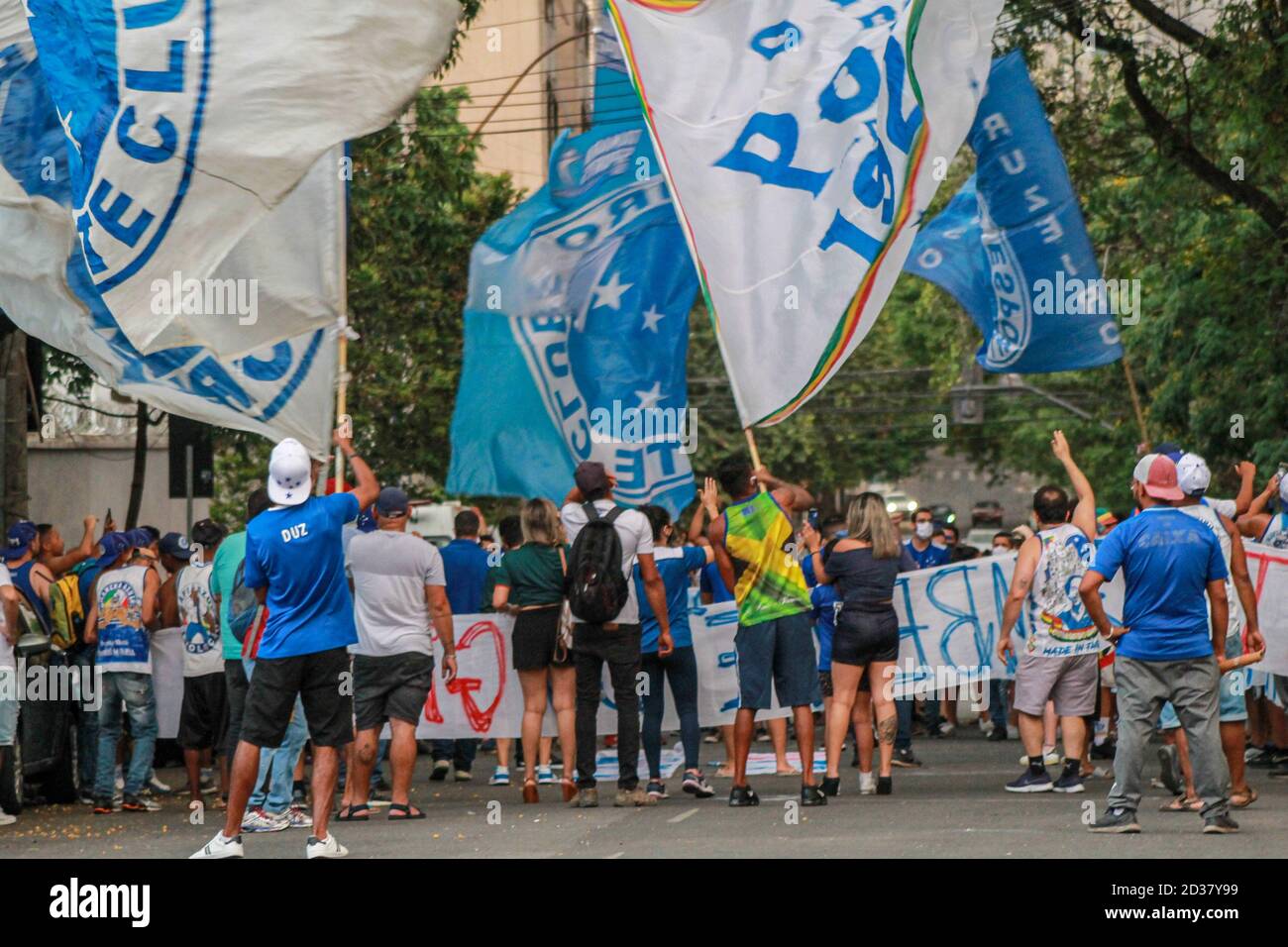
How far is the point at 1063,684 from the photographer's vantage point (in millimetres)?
12234

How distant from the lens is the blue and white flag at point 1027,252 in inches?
518

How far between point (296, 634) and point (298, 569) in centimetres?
31

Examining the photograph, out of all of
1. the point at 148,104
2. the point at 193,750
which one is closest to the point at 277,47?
the point at 148,104

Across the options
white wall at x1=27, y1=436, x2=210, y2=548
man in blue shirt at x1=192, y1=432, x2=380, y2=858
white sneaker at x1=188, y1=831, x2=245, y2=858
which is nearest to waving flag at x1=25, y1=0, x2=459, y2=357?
man in blue shirt at x1=192, y1=432, x2=380, y2=858

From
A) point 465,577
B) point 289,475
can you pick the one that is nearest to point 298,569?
point 289,475

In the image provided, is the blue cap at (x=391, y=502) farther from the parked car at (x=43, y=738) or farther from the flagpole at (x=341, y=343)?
the parked car at (x=43, y=738)

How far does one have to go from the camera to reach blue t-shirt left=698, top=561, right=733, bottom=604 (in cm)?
1482

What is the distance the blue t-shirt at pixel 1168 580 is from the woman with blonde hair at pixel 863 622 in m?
2.31

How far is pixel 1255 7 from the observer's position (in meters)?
15.5

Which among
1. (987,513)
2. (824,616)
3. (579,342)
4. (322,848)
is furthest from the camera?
(987,513)

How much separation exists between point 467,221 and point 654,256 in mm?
16385

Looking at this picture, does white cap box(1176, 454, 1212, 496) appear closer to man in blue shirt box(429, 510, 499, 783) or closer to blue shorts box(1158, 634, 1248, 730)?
blue shorts box(1158, 634, 1248, 730)

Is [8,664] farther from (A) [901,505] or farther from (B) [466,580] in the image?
(A) [901,505]
